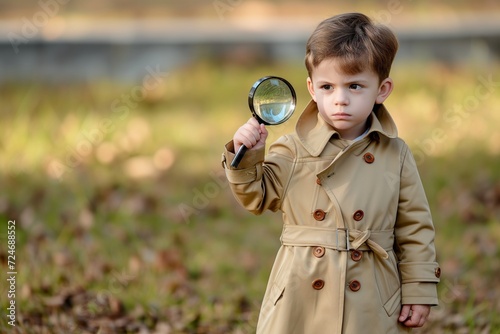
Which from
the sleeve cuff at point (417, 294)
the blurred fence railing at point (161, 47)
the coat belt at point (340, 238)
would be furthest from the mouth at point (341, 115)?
the blurred fence railing at point (161, 47)

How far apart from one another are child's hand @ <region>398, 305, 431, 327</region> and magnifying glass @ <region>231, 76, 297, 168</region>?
2.53ft

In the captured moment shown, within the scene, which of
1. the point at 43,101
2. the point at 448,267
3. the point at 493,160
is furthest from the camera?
the point at 43,101

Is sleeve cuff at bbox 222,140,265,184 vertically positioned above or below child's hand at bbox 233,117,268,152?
below

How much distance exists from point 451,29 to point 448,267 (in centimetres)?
439

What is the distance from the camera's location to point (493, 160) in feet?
20.3

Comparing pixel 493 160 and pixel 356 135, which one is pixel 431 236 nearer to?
pixel 356 135

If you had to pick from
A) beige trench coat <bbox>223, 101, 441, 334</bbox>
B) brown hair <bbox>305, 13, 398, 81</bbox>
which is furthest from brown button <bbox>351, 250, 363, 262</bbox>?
brown hair <bbox>305, 13, 398, 81</bbox>

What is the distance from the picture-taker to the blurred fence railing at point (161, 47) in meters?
8.15

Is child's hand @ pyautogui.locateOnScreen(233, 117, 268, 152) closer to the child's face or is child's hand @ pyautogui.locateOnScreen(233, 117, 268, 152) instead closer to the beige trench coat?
the beige trench coat

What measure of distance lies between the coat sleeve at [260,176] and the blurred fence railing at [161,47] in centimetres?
558

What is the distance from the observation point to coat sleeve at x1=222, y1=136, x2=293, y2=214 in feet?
8.58

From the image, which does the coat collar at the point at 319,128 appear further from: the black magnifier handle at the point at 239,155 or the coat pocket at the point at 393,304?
the coat pocket at the point at 393,304

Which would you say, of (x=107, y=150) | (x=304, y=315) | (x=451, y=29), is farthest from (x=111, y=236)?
(x=451, y=29)

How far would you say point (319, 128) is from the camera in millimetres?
2783
